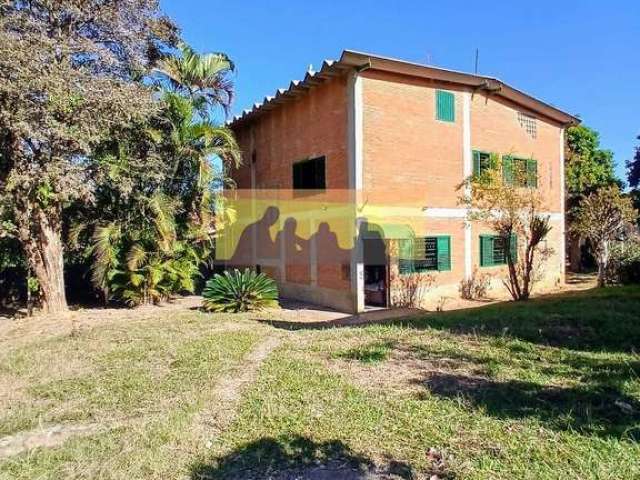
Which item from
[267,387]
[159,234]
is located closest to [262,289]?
[159,234]

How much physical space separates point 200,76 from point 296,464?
14992 mm

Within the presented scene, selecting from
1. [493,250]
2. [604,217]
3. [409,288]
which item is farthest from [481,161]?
[409,288]

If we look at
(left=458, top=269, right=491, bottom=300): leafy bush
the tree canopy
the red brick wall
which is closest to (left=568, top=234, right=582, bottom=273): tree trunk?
(left=458, top=269, right=491, bottom=300): leafy bush

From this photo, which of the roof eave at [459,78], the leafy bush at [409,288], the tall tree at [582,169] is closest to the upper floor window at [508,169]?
the roof eave at [459,78]

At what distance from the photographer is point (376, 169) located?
1488 centimetres

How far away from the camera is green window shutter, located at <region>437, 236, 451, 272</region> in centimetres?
1678

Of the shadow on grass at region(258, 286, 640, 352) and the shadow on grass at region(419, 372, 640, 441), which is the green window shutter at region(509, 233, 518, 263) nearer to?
the shadow on grass at region(258, 286, 640, 352)

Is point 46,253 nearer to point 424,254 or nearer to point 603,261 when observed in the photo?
point 424,254

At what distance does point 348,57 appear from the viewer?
540 inches

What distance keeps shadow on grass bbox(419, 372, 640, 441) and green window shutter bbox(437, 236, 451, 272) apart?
11.2 meters

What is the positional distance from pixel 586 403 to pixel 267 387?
13.1 feet

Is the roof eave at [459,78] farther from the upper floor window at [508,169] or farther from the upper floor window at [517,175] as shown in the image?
the upper floor window at [517,175]

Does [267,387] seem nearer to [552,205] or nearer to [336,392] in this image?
[336,392]

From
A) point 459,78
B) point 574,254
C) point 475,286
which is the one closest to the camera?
point 459,78
